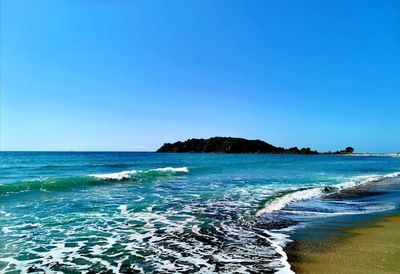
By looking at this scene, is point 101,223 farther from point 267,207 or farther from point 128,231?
point 267,207

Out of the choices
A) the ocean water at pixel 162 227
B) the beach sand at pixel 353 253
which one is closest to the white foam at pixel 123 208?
the ocean water at pixel 162 227

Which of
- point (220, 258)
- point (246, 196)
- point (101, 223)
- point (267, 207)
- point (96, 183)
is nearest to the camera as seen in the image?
point (220, 258)

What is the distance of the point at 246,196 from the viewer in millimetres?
17594

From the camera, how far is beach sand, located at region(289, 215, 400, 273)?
6.41 m

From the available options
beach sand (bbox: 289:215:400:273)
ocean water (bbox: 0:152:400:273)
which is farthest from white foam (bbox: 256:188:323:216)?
beach sand (bbox: 289:215:400:273)

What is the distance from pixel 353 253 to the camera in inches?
293

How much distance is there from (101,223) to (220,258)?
568 centimetres

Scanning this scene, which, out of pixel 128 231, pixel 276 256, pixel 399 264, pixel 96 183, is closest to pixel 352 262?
pixel 399 264

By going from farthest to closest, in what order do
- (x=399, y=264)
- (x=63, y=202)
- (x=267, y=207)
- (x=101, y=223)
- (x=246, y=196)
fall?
(x=246, y=196), (x=63, y=202), (x=267, y=207), (x=101, y=223), (x=399, y=264)

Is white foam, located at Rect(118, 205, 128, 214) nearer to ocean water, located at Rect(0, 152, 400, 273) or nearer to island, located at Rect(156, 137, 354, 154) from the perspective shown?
ocean water, located at Rect(0, 152, 400, 273)

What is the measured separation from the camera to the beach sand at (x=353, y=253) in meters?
6.41

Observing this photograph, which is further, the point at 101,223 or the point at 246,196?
the point at 246,196

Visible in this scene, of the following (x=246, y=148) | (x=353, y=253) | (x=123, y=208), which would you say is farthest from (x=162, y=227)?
(x=246, y=148)

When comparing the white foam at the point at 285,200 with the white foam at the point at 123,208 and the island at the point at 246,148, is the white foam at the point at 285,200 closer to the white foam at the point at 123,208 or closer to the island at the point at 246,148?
the white foam at the point at 123,208
